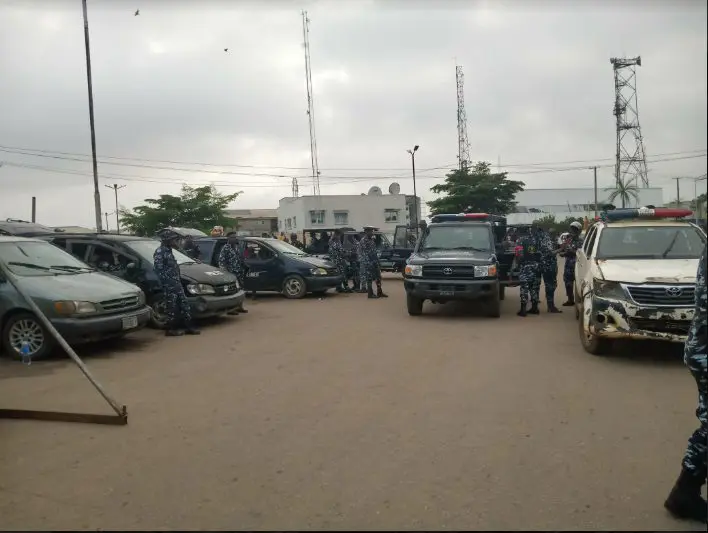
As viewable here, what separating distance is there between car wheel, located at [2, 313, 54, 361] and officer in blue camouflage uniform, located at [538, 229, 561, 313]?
27.3ft

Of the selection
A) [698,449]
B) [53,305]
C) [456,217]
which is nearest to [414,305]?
[456,217]

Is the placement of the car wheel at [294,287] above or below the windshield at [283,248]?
below

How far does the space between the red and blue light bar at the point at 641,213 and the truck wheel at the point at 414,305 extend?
3578mm

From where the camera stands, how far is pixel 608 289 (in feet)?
23.0

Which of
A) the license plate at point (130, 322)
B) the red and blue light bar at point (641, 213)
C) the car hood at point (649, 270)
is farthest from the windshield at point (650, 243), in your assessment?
the license plate at point (130, 322)

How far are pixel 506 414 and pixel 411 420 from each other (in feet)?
2.79

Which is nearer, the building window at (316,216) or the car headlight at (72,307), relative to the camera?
the car headlight at (72,307)

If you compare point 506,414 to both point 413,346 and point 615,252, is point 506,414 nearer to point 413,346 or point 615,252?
point 413,346

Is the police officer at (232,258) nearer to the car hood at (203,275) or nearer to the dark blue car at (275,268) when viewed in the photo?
the dark blue car at (275,268)

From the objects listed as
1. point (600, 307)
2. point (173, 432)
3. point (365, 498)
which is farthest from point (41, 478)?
point (600, 307)

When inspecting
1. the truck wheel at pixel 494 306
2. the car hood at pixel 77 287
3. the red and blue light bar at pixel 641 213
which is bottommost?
the truck wheel at pixel 494 306

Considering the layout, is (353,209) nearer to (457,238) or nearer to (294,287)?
(294,287)

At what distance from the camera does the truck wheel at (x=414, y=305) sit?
1112 cm

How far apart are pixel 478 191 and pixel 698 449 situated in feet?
142
